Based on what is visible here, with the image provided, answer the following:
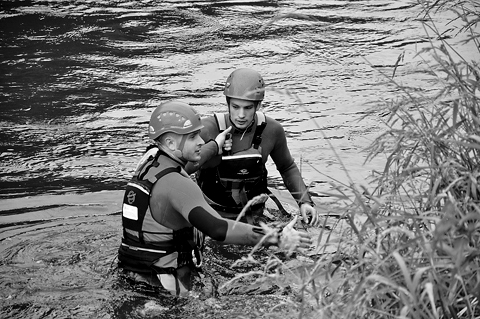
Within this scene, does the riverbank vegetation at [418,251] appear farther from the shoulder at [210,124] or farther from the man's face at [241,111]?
the shoulder at [210,124]

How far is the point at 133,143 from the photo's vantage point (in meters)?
9.59

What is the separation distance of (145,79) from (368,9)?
21.9 ft

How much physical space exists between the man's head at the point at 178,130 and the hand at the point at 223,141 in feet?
2.92

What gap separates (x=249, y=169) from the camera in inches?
266

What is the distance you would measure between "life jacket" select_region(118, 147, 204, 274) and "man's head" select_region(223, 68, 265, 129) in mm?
1280

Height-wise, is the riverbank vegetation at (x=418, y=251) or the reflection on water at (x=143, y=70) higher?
the riverbank vegetation at (x=418, y=251)

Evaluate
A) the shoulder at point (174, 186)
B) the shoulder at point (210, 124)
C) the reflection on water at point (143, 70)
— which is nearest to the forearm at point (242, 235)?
the shoulder at point (174, 186)

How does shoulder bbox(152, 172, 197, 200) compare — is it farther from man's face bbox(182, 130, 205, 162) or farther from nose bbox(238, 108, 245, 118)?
nose bbox(238, 108, 245, 118)

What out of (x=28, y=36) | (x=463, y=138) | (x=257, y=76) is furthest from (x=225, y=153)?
(x=28, y=36)

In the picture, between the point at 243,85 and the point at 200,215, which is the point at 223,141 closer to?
the point at 243,85

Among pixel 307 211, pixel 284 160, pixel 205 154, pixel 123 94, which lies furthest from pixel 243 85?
pixel 123 94

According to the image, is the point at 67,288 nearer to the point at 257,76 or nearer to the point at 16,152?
the point at 257,76

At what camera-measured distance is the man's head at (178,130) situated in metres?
5.39

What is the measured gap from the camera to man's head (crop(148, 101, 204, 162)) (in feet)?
17.7
